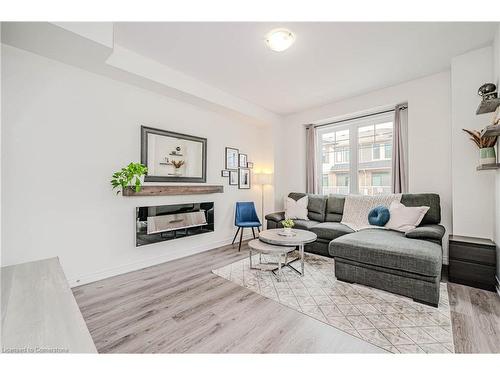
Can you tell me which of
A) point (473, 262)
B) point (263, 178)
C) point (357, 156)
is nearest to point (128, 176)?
point (263, 178)

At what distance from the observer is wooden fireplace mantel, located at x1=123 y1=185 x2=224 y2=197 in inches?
113

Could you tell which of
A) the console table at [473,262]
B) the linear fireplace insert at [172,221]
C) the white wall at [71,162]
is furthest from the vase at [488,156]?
the white wall at [71,162]

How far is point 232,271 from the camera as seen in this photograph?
9.77 ft

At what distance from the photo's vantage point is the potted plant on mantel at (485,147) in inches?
96.3

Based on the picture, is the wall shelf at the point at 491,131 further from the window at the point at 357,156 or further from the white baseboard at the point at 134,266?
the white baseboard at the point at 134,266

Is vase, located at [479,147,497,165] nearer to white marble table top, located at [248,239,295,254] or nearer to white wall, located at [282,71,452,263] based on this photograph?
white wall, located at [282,71,452,263]

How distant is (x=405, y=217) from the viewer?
307cm

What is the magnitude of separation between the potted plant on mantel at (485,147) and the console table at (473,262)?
888 mm

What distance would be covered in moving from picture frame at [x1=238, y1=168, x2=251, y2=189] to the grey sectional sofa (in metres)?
2.00

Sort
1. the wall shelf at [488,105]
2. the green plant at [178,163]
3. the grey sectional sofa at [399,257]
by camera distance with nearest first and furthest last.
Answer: the grey sectional sofa at [399,257]
the wall shelf at [488,105]
the green plant at [178,163]

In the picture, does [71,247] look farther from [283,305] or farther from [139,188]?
[283,305]

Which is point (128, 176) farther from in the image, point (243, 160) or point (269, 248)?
point (243, 160)

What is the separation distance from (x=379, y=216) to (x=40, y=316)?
356 cm
